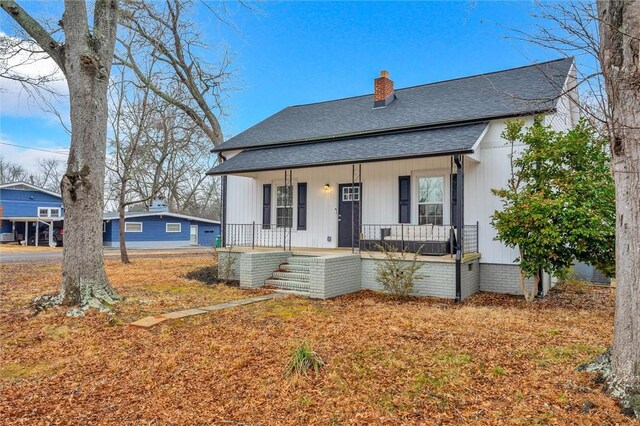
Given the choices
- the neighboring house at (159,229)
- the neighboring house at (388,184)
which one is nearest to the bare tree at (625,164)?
the neighboring house at (388,184)

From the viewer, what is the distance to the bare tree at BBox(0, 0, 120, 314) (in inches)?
266

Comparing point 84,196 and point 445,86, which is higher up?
point 445,86

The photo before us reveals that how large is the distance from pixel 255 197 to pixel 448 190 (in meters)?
6.31

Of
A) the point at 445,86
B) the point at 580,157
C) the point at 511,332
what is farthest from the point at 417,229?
the point at 445,86

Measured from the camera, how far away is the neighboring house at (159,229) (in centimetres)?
3002

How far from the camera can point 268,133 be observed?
13914 millimetres

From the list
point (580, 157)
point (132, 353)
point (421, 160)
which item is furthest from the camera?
point (421, 160)

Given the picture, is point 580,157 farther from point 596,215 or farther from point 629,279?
point 629,279

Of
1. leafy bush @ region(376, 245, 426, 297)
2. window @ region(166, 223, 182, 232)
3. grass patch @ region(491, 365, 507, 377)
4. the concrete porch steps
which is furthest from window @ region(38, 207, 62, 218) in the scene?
grass patch @ region(491, 365, 507, 377)

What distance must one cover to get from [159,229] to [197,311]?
88.7 ft

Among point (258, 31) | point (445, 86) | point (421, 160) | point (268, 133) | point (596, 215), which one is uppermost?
point (258, 31)

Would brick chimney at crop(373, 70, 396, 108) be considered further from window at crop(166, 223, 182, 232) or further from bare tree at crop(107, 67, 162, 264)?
window at crop(166, 223, 182, 232)

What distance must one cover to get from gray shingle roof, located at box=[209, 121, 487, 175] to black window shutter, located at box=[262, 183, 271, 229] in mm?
1251

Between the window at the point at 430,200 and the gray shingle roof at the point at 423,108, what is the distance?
154 centimetres
